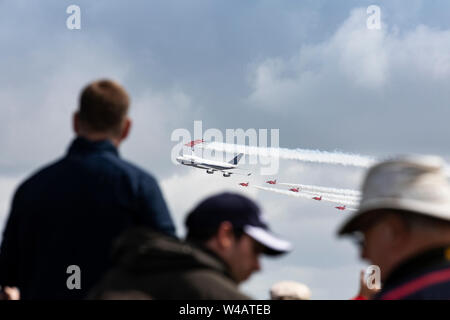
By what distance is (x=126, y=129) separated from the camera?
23.0 ft

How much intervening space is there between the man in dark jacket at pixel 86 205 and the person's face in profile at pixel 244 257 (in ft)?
4.88

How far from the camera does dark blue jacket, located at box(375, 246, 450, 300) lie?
405 cm

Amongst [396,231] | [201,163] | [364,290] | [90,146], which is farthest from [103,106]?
[201,163]

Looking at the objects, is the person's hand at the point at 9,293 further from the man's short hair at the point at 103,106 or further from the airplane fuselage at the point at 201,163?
the airplane fuselage at the point at 201,163

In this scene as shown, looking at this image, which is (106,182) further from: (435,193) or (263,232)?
(435,193)

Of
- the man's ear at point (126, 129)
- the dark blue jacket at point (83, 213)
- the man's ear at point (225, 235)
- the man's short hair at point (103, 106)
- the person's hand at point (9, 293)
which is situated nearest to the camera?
the man's ear at point (225, 235)

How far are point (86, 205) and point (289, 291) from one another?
3.02 meters

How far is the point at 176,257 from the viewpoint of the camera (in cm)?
467

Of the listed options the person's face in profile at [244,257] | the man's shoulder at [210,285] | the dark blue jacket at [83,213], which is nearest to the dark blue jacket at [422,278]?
the man's shoulder at [210,285]

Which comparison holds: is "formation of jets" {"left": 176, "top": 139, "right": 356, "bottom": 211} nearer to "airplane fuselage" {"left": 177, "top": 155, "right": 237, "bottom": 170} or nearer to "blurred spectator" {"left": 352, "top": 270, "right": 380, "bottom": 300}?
"airplane fuselage" {"left": 177, "top": 155, "right": 237, "bottom": 170}

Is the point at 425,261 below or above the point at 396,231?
below

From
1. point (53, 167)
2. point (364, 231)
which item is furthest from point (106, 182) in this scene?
point (364, 231)

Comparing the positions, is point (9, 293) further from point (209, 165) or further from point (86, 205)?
point (209, 165)

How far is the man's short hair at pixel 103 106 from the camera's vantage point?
6.64 m
